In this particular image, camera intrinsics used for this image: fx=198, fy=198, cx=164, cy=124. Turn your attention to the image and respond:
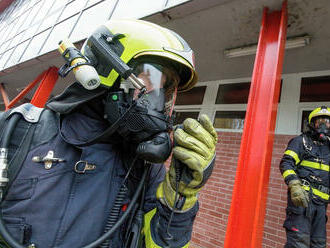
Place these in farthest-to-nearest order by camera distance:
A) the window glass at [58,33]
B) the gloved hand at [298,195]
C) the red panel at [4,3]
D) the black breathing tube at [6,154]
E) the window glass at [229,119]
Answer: the red panel at [4,3] → the window glass at [58,33] → the window glass at [229,119] → the gloved hand at [298,195] → the black breathing tube at [6,154]

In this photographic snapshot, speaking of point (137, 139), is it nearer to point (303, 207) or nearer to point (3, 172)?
point (3, 172)

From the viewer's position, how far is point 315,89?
3.57 metres

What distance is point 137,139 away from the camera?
1.08 meters

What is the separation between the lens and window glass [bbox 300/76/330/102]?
3.48 metres

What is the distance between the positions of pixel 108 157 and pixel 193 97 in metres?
4.37

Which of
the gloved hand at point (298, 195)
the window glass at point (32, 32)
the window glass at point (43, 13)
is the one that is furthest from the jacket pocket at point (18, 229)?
the window glass at point (43, 13)

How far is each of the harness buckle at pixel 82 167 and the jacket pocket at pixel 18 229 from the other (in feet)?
1.00

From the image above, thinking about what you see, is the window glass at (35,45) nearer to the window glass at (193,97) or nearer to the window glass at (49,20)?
the window glass at (49,20)

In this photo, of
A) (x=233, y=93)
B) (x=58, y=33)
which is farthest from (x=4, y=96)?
(x=233, y=93)

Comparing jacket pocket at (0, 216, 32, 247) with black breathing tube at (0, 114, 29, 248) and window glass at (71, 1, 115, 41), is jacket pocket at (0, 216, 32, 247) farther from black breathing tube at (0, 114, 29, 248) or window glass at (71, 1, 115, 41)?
window glass at (71, 1, 115, 41)

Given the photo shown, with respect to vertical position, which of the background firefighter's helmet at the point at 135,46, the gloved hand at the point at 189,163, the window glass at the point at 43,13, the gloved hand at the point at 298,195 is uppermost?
the window glass at the point at 43,13

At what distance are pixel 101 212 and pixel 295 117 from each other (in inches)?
148

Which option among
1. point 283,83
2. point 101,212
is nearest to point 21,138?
point 101,212

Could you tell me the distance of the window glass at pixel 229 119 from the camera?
168 inches
